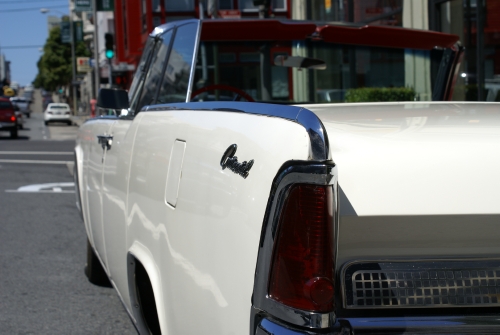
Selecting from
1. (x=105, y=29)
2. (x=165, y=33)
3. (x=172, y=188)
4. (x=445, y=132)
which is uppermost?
(x=105, y=29)

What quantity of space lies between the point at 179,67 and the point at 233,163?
1996 millimetres

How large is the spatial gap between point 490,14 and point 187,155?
28.7ft

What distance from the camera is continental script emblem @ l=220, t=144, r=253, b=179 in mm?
1846

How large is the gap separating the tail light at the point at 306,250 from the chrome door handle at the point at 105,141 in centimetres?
211

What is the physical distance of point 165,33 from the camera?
4.03m

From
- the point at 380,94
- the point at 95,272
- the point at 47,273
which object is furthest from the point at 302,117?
the point at 47,273

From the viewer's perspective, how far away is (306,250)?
1668mm

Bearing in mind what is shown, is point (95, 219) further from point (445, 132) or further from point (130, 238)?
point (445, 132)

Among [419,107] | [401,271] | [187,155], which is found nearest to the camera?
[401,271]

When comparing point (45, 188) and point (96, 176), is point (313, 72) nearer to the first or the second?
point (96, 176)

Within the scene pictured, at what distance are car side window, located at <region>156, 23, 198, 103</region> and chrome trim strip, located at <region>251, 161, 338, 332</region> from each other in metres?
2.09

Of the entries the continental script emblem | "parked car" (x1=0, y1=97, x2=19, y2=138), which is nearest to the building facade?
the continental script emblem

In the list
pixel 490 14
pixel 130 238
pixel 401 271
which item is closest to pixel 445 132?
pixel 401 271

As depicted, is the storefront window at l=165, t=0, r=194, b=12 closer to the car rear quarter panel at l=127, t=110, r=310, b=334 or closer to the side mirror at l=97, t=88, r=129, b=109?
the side mirror at l=97, t=88, r=129, b=109
